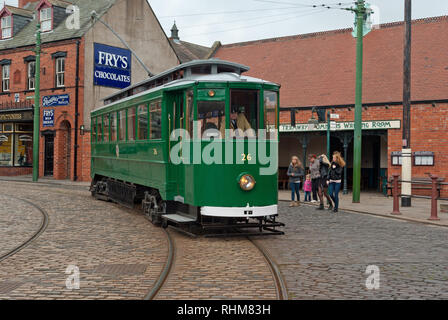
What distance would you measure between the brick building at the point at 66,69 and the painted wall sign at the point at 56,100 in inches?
2.2

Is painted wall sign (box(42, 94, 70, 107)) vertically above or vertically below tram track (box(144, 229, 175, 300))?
above

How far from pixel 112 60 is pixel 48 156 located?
6840mm

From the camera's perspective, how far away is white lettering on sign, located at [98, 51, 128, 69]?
2911cm

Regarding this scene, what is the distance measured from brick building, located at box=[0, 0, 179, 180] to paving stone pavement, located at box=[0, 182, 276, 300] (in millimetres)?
17937

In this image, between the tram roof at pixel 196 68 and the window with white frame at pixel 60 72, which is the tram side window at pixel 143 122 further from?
the window with white frame at pixel 60 72

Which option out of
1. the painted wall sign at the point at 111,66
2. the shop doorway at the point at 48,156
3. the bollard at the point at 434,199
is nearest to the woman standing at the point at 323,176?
the bollard at the point at 434,199

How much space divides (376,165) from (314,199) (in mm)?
9452

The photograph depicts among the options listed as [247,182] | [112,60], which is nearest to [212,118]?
[247,182]

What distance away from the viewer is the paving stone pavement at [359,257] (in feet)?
19.0

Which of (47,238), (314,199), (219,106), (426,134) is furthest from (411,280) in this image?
(426,134)

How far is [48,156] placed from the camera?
3056 centimetres

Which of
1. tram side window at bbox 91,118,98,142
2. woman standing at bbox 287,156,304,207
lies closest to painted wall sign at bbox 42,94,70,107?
tram side window at bbox 91,118,98,142

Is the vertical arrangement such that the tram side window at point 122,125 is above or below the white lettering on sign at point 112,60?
below

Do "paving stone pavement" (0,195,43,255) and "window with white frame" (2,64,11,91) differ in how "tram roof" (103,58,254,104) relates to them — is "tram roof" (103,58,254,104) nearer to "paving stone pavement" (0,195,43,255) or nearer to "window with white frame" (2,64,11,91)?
"paving stone pavement" (0,195,43,255)
